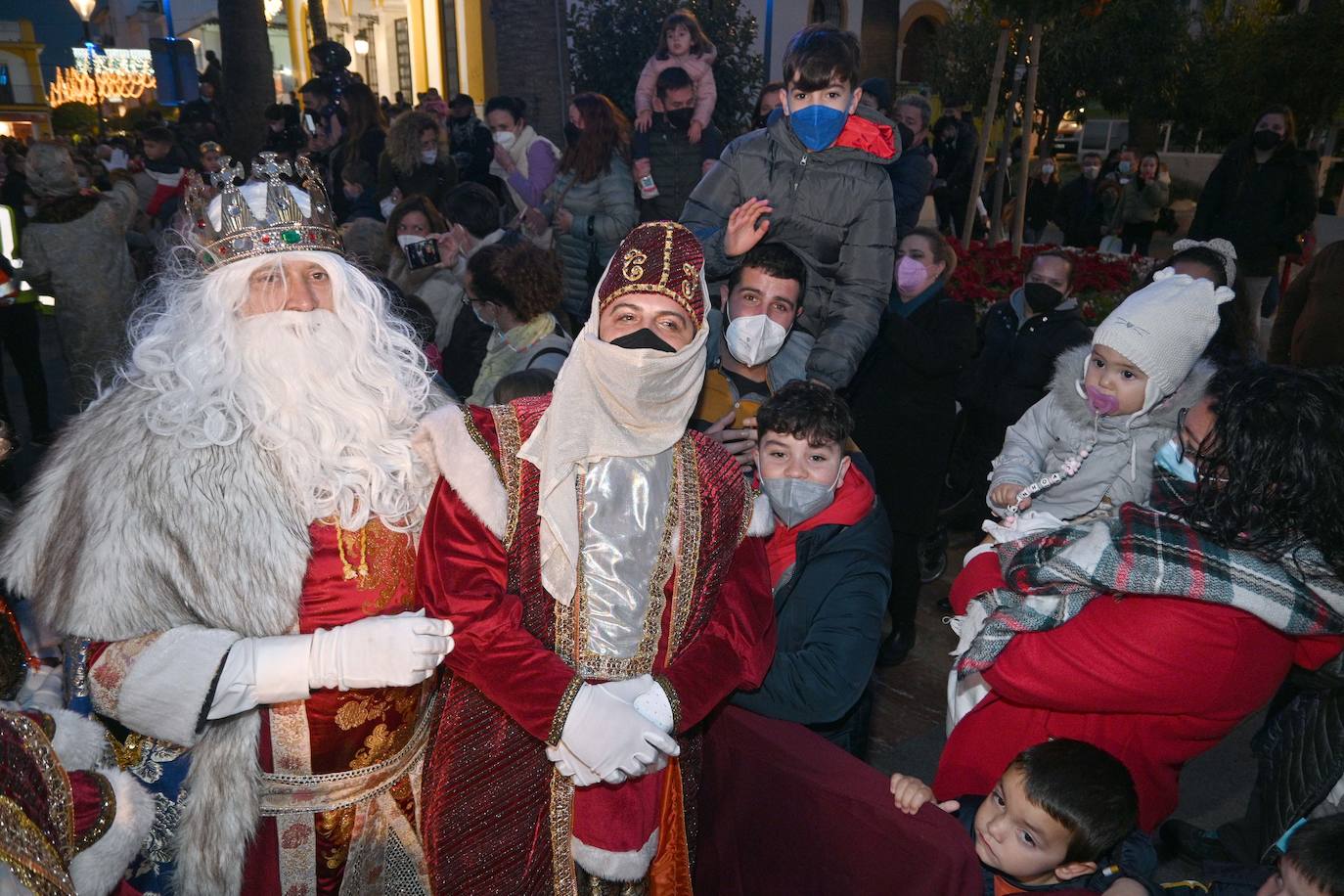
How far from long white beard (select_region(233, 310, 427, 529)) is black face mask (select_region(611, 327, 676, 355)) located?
593 mm

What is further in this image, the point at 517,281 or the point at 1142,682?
the point at 517,281

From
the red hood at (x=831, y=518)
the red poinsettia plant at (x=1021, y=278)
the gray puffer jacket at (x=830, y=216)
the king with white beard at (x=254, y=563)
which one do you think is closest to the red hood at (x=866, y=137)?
the gray puffer jacket at (x=830, y=216)

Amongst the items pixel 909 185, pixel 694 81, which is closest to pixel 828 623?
pixel 909 185

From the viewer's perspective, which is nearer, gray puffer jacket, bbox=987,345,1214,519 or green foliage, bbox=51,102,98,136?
gray puffer jacket, bbox=987,345,1214,519

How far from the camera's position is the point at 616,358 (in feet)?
7.12

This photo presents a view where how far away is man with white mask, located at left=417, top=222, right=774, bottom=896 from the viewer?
214cm

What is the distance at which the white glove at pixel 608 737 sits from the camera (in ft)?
6.82

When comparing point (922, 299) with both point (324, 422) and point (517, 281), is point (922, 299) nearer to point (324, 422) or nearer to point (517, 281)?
point (517, 281)

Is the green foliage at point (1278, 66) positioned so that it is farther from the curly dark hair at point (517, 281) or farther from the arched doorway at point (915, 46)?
the curly dark hair at point (517, 281)

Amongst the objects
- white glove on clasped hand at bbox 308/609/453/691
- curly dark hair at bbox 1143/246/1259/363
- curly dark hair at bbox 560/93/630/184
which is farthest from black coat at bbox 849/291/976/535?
curly dark hair at bbox 560/93/630/184

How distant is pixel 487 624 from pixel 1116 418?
7.08ft

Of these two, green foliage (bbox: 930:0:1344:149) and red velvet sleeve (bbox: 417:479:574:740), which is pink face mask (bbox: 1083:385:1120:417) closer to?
red velvet sleeve (bbox: 417:479:574:740)

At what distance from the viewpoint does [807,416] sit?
268 cm

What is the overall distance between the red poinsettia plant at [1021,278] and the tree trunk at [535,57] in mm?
4701
